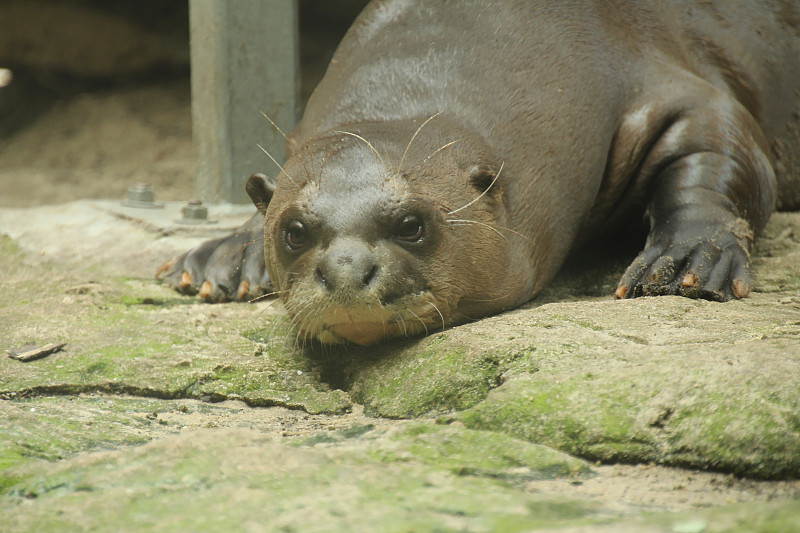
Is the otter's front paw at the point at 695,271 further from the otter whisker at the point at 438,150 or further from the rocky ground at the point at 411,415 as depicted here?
the otter whisker at the point at 438,150

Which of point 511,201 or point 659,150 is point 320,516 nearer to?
point 511,201

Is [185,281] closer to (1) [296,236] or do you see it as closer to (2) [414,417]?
(1) [296,236]

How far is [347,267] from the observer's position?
8.64 feet

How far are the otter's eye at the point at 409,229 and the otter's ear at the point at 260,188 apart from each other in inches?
27.2

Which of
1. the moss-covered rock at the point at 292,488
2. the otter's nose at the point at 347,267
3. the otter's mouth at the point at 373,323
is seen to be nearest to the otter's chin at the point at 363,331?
the otter's mouth at the point at 373,323

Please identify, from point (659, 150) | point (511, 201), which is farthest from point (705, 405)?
point (659, 150)

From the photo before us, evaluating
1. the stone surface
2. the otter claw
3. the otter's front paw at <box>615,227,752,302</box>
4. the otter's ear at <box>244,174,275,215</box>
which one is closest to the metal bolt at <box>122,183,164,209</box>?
the otter claw

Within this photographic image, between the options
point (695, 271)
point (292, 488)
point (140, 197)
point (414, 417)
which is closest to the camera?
point (292, 488)

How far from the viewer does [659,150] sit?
12.4 feet

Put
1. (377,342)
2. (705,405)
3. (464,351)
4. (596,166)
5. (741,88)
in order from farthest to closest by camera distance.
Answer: (741,88) < (596,166) < (377,342) < (464,351) < (705,405)

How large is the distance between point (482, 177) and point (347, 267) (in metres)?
0.67

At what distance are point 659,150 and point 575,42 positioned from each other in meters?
0.56

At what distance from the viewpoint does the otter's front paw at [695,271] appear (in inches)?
123

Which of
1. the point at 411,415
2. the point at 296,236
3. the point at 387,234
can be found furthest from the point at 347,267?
the point at 411,415
